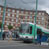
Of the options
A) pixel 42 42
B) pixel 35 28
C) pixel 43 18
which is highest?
pixel 43 18

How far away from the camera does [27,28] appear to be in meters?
20.6

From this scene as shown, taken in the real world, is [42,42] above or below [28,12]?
below

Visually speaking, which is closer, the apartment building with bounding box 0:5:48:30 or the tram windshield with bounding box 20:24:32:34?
the tram windshield with bounding box 20:24:32:34

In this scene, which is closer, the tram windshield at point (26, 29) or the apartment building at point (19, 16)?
the tram windshield at point (26, 29)

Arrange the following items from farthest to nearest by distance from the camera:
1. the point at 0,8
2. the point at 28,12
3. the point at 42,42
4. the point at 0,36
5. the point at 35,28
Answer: the point at 28,12 < the point at 0,8 < the point at 0,36 < the point at 35,28 < the point at 42,42

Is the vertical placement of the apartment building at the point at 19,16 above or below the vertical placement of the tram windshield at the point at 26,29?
above

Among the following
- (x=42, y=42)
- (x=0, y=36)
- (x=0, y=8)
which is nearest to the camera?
(x=42, y=42)

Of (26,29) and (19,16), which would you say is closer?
(26,29)

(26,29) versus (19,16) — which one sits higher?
(19,16)

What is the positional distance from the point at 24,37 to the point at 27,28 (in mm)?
1317

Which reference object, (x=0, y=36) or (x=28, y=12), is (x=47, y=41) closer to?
(x=0, y=36)

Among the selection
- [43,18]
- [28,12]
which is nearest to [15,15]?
[28,12]

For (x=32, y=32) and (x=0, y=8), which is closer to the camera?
(x=32, y=32)

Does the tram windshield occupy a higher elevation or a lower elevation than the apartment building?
lower
